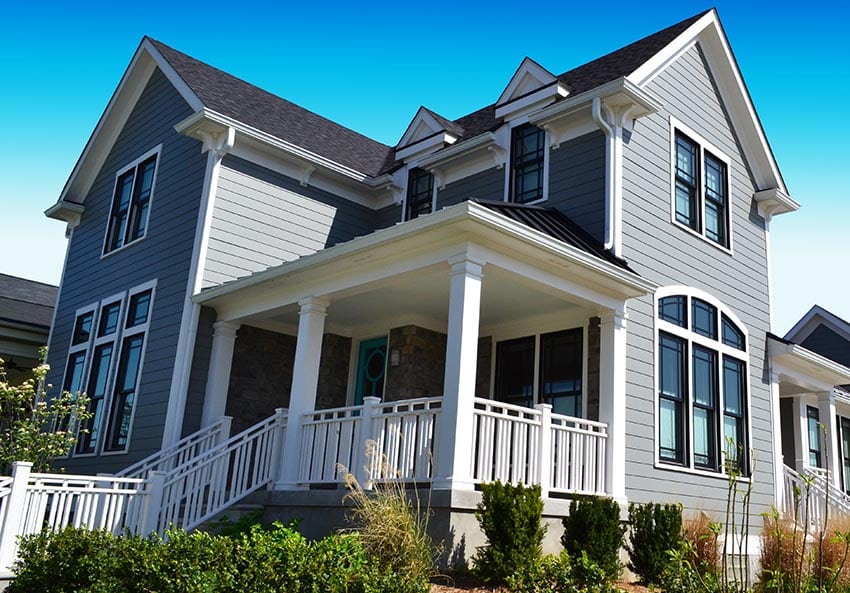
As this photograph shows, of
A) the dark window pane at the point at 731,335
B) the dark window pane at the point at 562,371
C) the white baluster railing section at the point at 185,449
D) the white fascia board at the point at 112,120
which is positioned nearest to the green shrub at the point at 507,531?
the dark window pane at the point at 562,371

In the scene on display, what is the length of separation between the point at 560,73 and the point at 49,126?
9.20 metres

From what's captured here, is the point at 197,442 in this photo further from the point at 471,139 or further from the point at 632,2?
the point at 632,2

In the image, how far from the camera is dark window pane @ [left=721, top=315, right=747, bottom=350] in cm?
1315

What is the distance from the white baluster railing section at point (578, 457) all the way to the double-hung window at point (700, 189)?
169 inches

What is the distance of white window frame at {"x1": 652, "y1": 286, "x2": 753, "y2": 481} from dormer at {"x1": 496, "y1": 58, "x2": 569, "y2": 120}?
345 cm

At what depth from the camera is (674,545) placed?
8969 millimetres

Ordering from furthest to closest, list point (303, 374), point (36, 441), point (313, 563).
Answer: point (36, 441), point (303, 374), point (313, 563)

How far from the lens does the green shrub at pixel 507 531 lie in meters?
7.58

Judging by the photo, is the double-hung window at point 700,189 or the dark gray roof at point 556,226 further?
the double-hung window at point 700,189

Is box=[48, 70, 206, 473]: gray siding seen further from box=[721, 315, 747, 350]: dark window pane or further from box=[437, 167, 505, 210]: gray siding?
box=[721, 315, 747, 350]: dark window pane

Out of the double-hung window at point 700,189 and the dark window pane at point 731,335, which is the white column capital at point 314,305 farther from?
the dark window pane at point 731,335

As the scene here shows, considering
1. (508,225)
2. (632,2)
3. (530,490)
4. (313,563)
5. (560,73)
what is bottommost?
(313,563)

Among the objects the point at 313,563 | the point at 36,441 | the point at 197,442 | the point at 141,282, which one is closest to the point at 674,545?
the point at 313,563

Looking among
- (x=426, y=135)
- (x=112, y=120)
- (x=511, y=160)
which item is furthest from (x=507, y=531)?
(x=112, y=120)
